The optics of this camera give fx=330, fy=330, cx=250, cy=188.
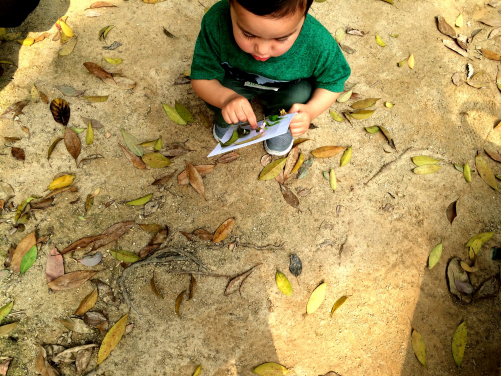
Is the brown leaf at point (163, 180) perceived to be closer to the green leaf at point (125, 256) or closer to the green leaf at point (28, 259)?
the green leaf at point (125, 256)

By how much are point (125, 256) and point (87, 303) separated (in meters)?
0.29

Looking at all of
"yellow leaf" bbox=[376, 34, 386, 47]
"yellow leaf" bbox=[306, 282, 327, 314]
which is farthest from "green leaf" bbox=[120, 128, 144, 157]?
"yellow leaf" bbox=[376, 34, 386, 47]

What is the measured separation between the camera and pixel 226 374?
1666mm

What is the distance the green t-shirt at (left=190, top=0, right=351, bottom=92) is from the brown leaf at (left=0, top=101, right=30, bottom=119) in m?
1.21

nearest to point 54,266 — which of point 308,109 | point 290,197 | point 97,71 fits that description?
point 97,71

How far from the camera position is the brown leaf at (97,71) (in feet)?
7.10

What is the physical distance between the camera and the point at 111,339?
5.45 ft

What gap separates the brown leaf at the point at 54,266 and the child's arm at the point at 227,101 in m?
1.17

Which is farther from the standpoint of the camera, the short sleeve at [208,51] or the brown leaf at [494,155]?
the brown leaf at [494,155]

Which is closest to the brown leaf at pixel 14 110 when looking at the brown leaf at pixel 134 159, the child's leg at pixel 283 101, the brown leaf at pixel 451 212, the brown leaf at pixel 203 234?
the brown leaf at pixel 134 159

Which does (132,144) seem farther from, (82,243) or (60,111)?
(82,243)

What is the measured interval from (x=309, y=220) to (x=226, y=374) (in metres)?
0.93

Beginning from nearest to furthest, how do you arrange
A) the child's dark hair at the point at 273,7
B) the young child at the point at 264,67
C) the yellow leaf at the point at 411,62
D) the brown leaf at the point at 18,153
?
the child's dark hair at the point at 273,7 → the young child at the point at 264,67 → the brown leaf at the point at 18,153 → the yellow leaf at the point at 411,62

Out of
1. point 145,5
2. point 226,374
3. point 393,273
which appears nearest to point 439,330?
point 393,273
